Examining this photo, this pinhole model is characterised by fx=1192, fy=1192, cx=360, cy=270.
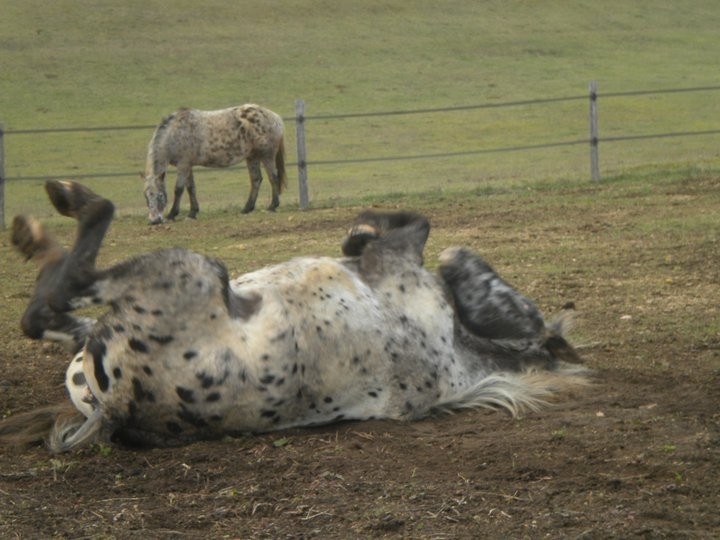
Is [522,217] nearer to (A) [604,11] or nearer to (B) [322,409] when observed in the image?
(B) [322,409]

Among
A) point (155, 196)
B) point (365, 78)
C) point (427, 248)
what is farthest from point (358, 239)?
point (365, 78)

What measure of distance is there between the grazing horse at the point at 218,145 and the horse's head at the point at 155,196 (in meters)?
0.02

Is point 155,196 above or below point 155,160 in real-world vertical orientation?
below

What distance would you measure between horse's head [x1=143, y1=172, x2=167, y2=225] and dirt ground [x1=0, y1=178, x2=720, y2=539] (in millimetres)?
10619

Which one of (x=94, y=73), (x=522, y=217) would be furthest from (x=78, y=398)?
(x=94, y=73)

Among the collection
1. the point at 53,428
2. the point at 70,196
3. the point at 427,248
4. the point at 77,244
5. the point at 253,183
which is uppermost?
the point at 70,196

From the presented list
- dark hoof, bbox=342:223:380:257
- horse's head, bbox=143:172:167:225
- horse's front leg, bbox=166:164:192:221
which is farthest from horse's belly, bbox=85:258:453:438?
horse's front leg, bbox=166:164:192:221

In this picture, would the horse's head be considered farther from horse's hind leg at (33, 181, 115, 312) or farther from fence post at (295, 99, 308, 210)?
horse's hind leg at (33, 181, 115, 312)

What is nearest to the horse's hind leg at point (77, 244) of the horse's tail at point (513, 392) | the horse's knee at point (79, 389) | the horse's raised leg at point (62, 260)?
the horse's raised leg at point (62, 260)

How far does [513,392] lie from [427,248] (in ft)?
19.9

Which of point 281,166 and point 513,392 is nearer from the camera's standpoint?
point 513,392

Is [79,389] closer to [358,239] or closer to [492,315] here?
[358,239]

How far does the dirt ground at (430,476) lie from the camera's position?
13.8 ft

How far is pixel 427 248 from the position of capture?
1188 cm
